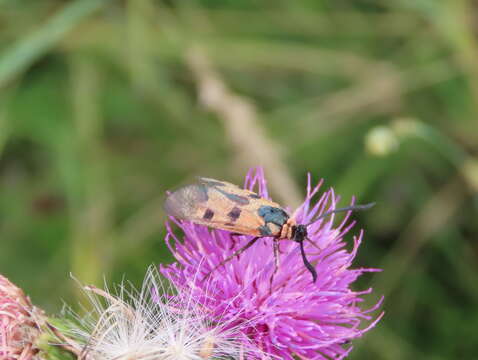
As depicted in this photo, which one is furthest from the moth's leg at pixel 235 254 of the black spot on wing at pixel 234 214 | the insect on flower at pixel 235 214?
the black spot on wing at pixel 234 214

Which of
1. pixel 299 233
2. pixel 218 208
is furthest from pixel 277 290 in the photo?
pixel 218 208

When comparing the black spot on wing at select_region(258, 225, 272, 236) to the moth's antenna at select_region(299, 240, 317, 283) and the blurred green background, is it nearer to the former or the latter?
the moth's antenna at select_region(299, 240, 317, 283)

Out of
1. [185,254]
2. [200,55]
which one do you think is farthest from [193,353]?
[200,55]

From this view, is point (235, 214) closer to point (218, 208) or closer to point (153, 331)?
point (218, 208)

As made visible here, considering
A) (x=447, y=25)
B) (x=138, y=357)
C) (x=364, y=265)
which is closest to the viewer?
(x=138, y=357)

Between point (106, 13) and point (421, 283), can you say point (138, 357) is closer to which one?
point (421, 283)

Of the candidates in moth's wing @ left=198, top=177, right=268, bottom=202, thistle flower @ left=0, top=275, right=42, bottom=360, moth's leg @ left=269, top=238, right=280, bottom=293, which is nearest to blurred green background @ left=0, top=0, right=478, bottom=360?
moth's wing @ left=198, top=177, right=268, bottom=202
